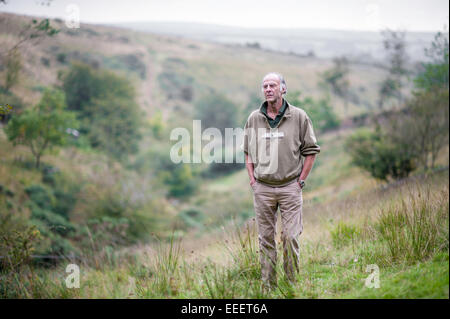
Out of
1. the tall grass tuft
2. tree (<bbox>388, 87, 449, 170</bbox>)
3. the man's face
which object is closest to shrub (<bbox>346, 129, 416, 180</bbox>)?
tree (<bbox>388, 87, 449, 170</bbox>)

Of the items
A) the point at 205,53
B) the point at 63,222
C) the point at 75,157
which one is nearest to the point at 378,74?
the point at 205,53

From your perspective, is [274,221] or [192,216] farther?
[192,216]

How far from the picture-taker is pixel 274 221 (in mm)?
3529

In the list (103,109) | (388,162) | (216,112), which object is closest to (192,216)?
(103,109)

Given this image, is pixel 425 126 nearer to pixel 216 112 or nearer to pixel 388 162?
pixel 388 162

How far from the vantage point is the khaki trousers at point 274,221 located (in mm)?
3352

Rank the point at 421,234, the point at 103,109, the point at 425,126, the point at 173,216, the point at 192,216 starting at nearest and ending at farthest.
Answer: the point at 421,234 < the point at 425,126 < the point at 173,216 < the point at 192,216 < the point at 103,109

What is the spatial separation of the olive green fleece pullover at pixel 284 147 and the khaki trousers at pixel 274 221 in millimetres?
116

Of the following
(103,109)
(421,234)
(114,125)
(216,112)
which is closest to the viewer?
(421,234)

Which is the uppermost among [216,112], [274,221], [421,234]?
[216,112]

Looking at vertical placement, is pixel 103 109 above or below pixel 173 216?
above

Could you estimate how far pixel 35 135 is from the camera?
1727 cm

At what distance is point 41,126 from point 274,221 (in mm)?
17656
